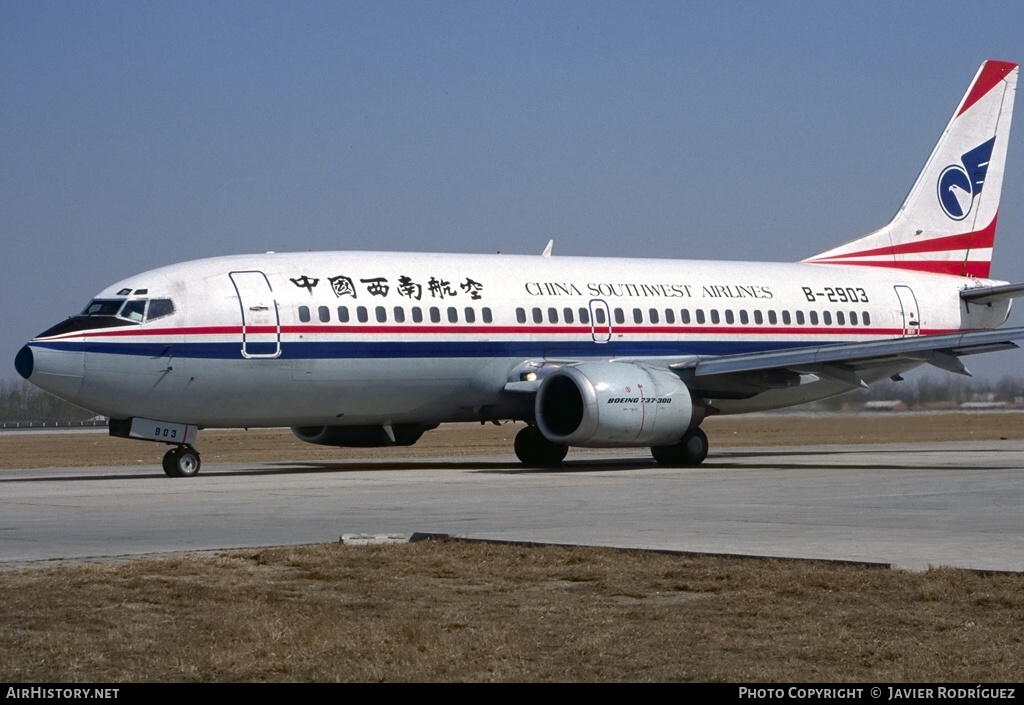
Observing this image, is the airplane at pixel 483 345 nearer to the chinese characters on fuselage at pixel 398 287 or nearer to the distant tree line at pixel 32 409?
the chinese characters on fuselage at pixel 398 287

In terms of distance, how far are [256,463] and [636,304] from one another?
1001 cm

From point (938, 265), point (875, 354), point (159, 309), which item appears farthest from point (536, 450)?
point (938, 265)

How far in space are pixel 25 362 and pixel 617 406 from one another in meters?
10.4

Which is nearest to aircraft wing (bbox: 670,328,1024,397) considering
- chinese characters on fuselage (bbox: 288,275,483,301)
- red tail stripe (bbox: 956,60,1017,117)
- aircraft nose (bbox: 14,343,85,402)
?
chinese characters on fuselage (bbox: 288,275,483,301)

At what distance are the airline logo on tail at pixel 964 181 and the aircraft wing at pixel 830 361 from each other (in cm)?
865

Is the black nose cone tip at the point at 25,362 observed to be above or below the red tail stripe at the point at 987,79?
below

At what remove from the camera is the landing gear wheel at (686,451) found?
96.8 ft

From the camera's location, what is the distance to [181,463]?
2606 cm

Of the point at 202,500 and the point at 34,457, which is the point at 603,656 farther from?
the point at 34,457

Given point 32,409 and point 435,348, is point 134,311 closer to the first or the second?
point 435,348

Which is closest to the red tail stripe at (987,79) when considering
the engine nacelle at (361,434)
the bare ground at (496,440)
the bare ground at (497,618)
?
the bare ground at (496,440)

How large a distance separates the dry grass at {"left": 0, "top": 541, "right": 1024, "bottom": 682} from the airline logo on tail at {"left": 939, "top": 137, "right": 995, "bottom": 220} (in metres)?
27.0
